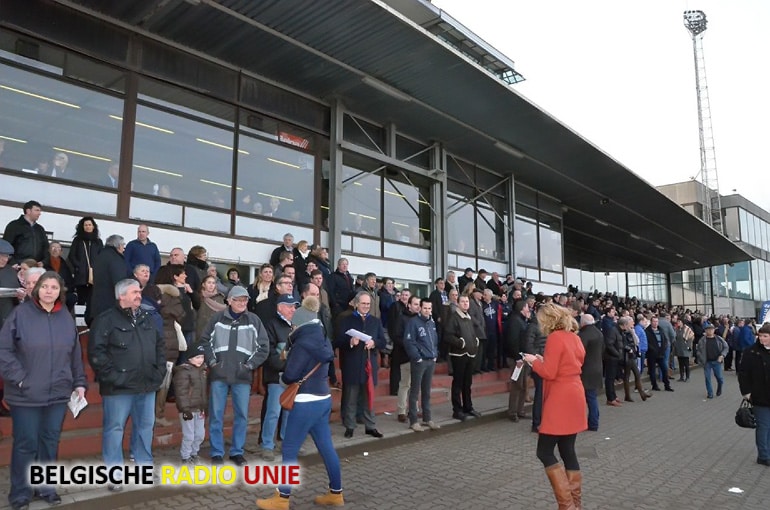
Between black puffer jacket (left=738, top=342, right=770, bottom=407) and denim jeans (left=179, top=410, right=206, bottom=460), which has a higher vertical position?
black puffer jacket (left=738, top=342, right=770, bottom=407)

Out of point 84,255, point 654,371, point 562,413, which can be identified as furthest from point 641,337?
point 84,255

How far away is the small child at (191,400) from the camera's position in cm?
555

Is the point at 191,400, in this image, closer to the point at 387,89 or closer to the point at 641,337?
the point at 387,89

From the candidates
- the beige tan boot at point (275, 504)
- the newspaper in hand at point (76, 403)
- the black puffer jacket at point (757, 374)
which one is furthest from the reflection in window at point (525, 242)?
the newspaper in hand at point (76, 403)

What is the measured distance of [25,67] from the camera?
8938 millimetres

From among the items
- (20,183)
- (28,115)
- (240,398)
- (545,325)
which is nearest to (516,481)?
(545,325)

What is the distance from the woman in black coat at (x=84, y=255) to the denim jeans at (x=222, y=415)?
3.35 metres

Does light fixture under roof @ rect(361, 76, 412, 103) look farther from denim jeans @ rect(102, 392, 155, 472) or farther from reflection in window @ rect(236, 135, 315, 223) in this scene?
denim jeans @ rect(102, 392, 155, 472)

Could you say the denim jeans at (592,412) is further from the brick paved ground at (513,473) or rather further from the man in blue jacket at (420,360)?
the man in blue jacket at (420,360)

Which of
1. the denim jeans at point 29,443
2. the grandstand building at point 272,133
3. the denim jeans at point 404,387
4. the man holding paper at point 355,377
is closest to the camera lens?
the denim jeans at point 29,443

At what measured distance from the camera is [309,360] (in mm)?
4816

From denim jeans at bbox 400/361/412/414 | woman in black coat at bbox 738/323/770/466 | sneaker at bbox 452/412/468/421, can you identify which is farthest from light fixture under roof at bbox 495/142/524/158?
woman in black coat at bbox 738/323/770/466

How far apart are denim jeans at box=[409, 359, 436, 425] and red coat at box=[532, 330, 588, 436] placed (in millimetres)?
3339

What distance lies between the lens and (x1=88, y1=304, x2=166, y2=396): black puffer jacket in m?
4.81
